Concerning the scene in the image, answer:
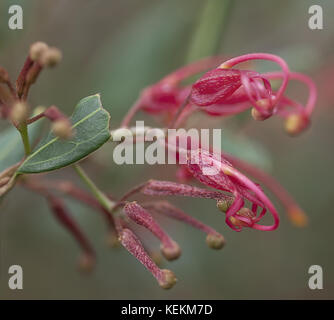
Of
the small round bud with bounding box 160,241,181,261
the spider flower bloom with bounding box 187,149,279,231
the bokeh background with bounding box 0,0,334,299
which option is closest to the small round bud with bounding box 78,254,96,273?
the bokeh background with bounding box 0,0,334,299

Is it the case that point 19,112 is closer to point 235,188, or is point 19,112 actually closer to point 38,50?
point 38,50

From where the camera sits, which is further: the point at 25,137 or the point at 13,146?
the point at 13,146

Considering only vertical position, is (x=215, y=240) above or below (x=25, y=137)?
below

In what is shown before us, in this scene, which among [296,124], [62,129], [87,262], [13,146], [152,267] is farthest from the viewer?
[87,262]

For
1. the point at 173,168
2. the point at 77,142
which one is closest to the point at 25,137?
the point at 77,142

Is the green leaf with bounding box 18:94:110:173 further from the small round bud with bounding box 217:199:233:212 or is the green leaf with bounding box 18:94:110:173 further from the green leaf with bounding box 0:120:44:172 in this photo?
the small round bud with bounding box 217:199:233:212

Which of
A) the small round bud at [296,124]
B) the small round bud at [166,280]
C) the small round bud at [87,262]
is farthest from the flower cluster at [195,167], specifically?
the small round bud at [87,262]

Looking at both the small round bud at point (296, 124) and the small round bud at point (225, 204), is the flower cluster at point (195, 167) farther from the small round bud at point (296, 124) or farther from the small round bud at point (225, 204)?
the small round bud at point (296, 124)
